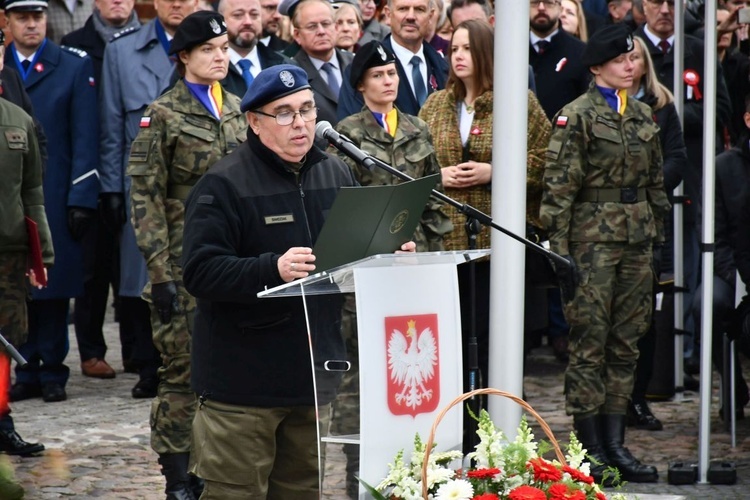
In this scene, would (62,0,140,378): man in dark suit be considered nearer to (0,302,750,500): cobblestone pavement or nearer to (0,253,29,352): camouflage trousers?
(0,302,750,500): cobblestone pavement

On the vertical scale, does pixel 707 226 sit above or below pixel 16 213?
below

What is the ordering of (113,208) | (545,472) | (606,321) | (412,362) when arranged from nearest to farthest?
(545,472)
(412,362)
(606,321)
(113,208)

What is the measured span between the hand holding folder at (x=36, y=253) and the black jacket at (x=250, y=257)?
8.72ft

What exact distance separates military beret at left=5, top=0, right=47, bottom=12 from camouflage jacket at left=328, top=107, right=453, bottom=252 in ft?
9.83

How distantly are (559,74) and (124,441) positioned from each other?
391 cm

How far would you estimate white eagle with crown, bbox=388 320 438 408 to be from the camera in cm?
398

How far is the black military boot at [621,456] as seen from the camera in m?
6.76

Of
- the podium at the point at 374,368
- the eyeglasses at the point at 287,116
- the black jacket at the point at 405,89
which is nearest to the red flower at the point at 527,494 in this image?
the podium at the point at 374,368

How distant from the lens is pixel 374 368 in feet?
12.8

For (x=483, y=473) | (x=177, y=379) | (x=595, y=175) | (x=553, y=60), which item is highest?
(x=553, y=60)

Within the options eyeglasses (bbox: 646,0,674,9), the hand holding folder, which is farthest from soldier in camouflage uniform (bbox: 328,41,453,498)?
eyeglasses (bbox: 646,0,674,9)

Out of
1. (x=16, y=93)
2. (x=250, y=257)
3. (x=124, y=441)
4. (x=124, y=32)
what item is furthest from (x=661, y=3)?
(x=250, y=257)

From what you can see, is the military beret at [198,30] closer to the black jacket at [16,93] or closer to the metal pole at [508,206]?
the metal pole at [508,206]

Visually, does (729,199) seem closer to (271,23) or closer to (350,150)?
(271,23)
